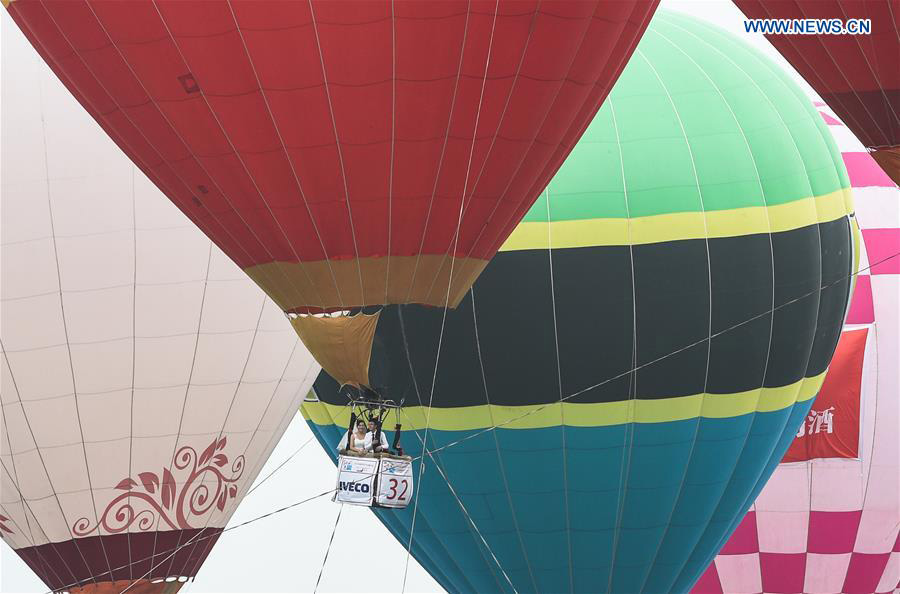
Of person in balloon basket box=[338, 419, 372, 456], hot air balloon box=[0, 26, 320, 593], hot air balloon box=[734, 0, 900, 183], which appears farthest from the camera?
hot air balloon box=[0, 26, 320, 593]

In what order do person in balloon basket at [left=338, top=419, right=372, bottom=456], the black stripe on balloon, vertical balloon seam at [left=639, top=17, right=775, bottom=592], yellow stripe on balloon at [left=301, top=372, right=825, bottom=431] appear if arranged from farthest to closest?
vertical balloon seam at [left=639, top=17, right=775, bottom=592]
yellow stripe on balloon at [left=301, top=372, right=825, bottom=431]
the black stripe on balloon
person in balloon basket at [left=338, top=419, right=372, bottom=456]

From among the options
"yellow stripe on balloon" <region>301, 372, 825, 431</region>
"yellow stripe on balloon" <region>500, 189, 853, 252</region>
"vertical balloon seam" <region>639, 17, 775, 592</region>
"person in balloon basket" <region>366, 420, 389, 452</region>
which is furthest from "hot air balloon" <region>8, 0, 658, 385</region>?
"vertical balloon seam" <region>639, 17, 775, 592</region>

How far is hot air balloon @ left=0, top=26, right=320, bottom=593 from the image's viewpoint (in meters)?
9.38

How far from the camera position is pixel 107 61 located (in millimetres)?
7656

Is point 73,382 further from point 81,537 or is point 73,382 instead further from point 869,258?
point 869,258

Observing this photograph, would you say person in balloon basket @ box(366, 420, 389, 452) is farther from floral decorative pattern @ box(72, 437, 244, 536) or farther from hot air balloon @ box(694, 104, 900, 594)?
hot air balloon @ box(694, 104, 900, 594)

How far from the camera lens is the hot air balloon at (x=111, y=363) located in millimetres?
9375

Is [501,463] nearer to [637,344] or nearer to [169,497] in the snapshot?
[637,344]

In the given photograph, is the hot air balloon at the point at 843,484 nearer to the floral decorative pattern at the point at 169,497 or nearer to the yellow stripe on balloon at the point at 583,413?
the yellow stripe on balloon at the point at 583,413

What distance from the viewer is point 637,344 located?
1023 centimetres

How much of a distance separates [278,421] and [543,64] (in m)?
3.30

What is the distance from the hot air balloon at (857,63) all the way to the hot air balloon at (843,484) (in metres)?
3.66

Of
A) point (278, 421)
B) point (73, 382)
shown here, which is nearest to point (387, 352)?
point (278, 421)

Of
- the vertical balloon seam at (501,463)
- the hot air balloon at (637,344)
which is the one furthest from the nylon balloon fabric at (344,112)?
the vertical balloon seam at (501,463)
